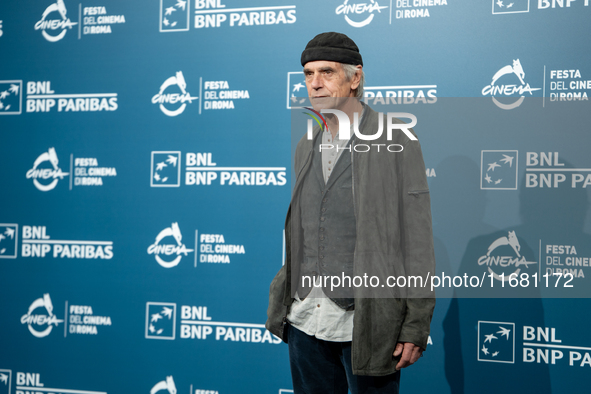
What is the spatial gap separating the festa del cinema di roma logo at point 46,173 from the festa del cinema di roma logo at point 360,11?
5.74 ft

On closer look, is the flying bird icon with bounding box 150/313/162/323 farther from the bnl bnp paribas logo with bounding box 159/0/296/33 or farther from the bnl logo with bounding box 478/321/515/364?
the bnl logo with bounding box 478/321/515/364

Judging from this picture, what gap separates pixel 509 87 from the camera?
7.52 ft

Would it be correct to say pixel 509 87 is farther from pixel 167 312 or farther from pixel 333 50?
pixel 167 312

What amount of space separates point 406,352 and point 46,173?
2301mm

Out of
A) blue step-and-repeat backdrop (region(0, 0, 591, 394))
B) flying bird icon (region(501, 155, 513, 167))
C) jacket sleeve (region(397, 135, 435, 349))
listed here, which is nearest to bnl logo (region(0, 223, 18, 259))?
blue step-and-repeat backdrop (region(0, 0, 591, 394))

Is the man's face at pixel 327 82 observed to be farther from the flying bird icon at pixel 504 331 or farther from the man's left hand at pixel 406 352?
the flying bird icon at pixel 504 331

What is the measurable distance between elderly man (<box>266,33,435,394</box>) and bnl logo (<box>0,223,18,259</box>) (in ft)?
6.35

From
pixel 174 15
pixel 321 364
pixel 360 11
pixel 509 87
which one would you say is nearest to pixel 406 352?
pixel 321 364

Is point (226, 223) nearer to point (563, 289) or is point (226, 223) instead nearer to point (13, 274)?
point (13, 274)

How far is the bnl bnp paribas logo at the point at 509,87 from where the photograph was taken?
89.8 inches

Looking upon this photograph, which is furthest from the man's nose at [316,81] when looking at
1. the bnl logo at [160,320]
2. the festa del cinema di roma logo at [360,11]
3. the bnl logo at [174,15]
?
the bnl logo at [160,320]

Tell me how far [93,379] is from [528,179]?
2467mm

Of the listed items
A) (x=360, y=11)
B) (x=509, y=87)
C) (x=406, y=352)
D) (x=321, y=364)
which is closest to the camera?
(x=406, y=352)

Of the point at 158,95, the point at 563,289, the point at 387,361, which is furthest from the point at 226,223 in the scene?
the point at 563,289
